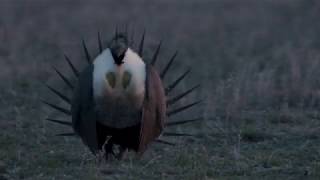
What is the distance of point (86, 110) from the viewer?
481 cm

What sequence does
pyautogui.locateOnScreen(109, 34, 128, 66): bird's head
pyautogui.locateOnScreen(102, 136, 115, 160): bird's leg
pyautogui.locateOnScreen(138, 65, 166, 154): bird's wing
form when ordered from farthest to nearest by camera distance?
pyautogui.locateOnScreen(102, 136, 115, 160): bird's leg, pyautogui.locateOnScreen(138, 65, 166, 154): bird's wing, pyautogui.locateOnScreen(109, 34, 128, 66): bird's head

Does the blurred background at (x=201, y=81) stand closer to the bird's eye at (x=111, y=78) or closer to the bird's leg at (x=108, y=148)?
the bird's leg at (x=108, y=148)

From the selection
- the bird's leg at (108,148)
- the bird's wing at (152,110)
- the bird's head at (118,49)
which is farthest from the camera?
the bird's leg at (108,148)

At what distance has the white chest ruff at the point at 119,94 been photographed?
186 inches

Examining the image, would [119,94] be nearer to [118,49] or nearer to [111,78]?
[111,78]

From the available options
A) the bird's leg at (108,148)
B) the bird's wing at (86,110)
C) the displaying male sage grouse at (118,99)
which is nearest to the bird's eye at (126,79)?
the displaying male sage grouse at (118,99)

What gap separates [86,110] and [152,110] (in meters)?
0.29

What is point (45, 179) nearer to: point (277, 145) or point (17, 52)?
point (277, 145)

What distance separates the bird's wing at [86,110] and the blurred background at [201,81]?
Answer: 0.42 ft

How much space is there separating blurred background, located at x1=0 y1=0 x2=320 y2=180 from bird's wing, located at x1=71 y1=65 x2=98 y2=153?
0.13 meters

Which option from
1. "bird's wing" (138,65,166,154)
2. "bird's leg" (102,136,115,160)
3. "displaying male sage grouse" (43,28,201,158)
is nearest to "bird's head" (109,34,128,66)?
"displaying male sage grouse" (43,28,201,158)

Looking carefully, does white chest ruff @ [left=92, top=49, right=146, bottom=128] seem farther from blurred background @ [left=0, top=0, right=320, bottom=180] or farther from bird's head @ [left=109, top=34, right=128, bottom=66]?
blurred background @ [left=0, top=0, right=320, bottom=180]

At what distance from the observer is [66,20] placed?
11969 millimetres

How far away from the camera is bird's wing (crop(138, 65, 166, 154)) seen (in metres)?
4.78
